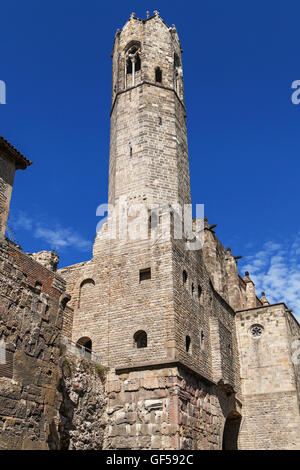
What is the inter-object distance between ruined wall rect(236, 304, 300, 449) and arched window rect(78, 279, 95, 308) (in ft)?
28.4

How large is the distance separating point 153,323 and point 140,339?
96cm

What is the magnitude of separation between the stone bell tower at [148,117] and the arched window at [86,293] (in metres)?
3.81

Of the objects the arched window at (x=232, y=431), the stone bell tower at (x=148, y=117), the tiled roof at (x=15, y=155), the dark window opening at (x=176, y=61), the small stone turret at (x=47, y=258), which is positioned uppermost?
the dark window opening at (x=176, y=61)

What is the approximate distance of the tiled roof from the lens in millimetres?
16439

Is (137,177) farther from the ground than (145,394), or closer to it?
farther from the ground

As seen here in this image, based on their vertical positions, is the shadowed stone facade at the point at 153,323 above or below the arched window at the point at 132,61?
below

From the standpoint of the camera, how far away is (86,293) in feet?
64.3

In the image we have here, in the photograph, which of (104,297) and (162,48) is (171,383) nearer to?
(104,297)

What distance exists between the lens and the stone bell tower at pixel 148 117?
68.8 feet

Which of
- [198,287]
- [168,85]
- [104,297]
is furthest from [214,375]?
[168,85]

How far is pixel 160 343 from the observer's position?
54.7ft

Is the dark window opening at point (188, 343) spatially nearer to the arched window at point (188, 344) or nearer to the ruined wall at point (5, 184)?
the arched window at point (188, 344)

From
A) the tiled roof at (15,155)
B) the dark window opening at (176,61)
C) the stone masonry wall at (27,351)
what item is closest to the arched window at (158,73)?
the dark window opening at (176,61)
